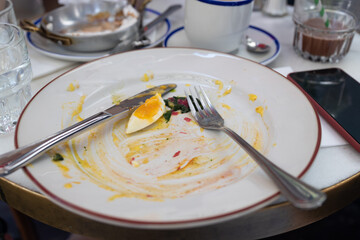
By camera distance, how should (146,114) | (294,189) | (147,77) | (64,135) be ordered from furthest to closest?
1. (147,77)
2. (146,114)
3. (64,135)
4. (294,189)

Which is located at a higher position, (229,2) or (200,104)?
(229,2)

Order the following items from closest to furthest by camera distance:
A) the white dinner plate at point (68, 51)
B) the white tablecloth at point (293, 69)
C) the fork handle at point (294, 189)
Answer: the fork handle at point (294, 189), the white tablecloth at point (293, 69), the white dinner plate at point (68, 51)

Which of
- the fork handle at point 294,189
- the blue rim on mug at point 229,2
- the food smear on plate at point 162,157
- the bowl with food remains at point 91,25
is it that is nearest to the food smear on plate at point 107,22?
the bowl with food remains at point 91,25

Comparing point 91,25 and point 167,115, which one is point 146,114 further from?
point 91,25

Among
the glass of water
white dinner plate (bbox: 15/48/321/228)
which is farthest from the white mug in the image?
the glass of water

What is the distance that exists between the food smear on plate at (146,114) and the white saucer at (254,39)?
349mm

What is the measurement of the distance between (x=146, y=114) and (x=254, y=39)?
55 cm

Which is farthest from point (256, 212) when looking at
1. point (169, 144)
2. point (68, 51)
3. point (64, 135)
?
point (68, 51)

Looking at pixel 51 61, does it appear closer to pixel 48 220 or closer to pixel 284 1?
pixel 48 220

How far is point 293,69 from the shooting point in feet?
3.20

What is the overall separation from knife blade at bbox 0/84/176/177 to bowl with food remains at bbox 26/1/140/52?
0.30m

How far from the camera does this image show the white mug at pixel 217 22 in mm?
912

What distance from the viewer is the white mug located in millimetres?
912

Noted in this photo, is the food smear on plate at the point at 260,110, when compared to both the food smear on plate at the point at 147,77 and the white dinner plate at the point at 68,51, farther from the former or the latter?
the white dinner plate at the point at 68,51
